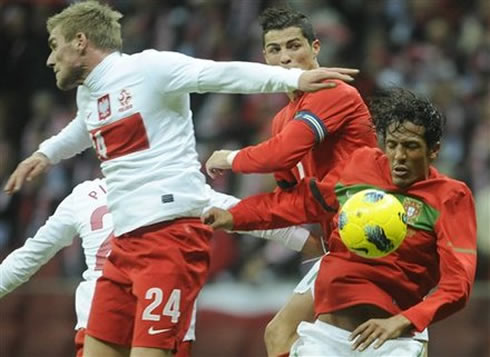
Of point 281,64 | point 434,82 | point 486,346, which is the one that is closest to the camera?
point 281,64

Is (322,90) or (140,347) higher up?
(322,90)

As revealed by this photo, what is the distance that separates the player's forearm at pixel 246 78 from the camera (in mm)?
5270

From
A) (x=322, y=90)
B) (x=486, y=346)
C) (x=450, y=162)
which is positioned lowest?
(x=486, y=346)

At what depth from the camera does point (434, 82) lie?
36.7 feet

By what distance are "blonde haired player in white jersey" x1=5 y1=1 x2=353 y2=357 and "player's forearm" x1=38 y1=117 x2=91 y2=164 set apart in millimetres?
305

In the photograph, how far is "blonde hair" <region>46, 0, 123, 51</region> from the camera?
5.74 m

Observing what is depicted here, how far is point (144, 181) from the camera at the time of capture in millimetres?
5562

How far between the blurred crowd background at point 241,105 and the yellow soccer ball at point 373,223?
4.26 metres

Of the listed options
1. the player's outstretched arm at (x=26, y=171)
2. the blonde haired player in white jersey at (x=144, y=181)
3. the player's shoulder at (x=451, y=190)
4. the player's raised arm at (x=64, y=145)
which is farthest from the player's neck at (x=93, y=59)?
the player's shoulder at (x=451, y=190)

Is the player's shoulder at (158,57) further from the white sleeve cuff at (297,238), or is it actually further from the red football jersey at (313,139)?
the white sleeve cuff at (297,238)

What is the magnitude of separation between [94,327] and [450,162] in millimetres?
5362

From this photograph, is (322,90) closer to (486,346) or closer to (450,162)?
(486,346)

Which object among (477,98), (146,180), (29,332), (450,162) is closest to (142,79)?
(146,180)

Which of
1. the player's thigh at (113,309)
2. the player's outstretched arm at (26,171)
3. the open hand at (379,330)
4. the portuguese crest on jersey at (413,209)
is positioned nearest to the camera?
the open hand at (379,330)
